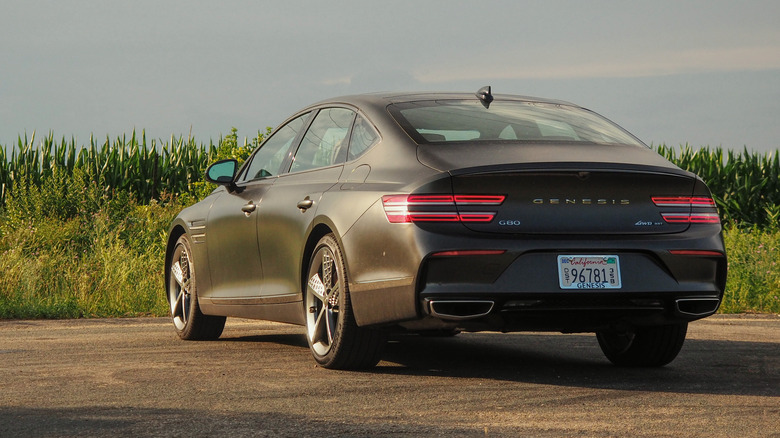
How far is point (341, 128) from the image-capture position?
279 inches

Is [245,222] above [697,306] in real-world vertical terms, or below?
above

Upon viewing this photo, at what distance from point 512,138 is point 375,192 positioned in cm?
99

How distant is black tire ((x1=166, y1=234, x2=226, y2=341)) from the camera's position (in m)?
8.83

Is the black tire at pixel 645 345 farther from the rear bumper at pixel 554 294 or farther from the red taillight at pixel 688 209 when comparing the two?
the red taillight at pixel 688 209

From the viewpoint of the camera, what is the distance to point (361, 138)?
6.70 m

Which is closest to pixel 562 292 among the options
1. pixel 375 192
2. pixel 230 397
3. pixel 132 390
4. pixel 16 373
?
pixel 375 192

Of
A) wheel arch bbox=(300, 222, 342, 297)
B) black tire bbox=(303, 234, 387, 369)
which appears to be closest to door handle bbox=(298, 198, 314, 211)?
wheel arch bbox=(300, 222, 342, 297)

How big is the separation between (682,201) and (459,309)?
4.67ft

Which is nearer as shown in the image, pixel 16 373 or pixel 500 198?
pixel 500 198

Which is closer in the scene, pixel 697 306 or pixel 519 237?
pixel 519 237

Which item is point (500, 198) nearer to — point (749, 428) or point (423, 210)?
point (423, 210)

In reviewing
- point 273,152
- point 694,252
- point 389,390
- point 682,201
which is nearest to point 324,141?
point 273,152

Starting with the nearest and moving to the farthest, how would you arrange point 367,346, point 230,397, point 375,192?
point 230,397 → point 375,192 → point 367,346

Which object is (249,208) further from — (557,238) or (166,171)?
(166,171)
